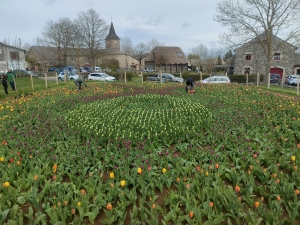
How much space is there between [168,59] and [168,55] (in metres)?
1.04

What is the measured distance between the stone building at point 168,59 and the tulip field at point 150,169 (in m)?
44.0

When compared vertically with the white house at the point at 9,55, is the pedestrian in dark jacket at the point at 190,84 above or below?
below

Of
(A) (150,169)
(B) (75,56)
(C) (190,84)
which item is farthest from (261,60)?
(A) (150,169)

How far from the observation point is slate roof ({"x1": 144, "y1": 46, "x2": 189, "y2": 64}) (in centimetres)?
4953

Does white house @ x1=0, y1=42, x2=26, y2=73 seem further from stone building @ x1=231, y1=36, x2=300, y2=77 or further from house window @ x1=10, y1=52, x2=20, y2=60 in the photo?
stone building @ x1=231, y1=36, x2=300, y2=77

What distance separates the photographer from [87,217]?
113 inches

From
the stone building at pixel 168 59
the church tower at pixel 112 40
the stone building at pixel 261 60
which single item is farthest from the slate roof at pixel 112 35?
the stone building at pixel 261 60

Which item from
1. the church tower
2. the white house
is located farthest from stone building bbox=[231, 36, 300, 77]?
the church tower

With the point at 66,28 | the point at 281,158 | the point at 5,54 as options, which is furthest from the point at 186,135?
the point at 5,54

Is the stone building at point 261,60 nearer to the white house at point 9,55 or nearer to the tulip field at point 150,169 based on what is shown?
the tulip field at point 150,169

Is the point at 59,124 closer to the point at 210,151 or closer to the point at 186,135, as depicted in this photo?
the point at 186,135

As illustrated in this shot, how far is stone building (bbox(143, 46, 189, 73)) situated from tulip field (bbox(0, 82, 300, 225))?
44.0 m

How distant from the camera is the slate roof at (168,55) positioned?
4953 centimetres

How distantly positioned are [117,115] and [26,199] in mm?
3996
